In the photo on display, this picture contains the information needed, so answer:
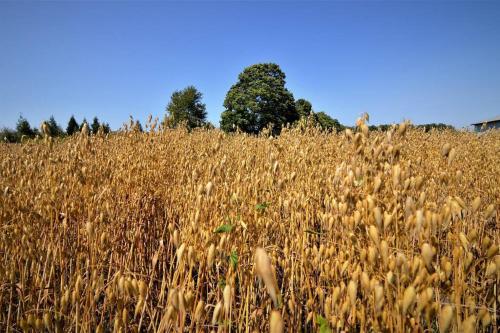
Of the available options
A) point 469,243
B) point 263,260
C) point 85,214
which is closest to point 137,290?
point 263,260

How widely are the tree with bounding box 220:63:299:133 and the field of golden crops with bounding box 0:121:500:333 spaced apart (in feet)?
86.3

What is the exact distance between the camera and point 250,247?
5.43 feet

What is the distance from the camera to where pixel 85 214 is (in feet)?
7.19

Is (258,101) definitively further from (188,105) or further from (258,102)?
(188,105)

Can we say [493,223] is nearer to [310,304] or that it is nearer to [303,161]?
[303,161]

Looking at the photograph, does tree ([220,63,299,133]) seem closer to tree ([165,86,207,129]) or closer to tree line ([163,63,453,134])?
tree line ([163,63,453,134])

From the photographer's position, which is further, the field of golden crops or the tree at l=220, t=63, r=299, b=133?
the tree at l=220, t=63, r=299, b=133

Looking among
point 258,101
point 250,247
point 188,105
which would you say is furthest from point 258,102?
point 250,247

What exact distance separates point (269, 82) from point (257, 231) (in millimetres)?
30946

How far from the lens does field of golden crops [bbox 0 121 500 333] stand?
3.15ft

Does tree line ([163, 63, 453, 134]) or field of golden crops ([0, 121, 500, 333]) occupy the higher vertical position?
tree line ([163, 63, 453, 134])

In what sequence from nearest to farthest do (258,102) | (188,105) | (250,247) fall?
1. (250,247)
2. (258,102)
3. (188,105)

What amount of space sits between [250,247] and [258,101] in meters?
29.4

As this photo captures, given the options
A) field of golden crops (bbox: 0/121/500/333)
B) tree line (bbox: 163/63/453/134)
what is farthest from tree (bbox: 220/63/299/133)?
field of golden crops (bbox: 0/121/500/333)
